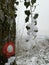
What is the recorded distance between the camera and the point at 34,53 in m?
4.17

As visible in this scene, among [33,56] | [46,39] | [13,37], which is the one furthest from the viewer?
[46,39]

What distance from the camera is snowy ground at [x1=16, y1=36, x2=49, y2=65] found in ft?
12.3

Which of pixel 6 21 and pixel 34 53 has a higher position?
pixel 6 21

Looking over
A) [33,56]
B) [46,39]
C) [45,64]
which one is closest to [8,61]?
[45,64]

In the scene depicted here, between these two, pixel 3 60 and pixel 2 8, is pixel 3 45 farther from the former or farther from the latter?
pixel 2 8

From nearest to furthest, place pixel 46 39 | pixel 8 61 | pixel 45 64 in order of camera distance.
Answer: pixel 8 61 < pixel 45 64 < pixel 46 39

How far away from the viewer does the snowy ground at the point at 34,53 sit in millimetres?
3743

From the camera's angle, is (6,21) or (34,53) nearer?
(6,21)

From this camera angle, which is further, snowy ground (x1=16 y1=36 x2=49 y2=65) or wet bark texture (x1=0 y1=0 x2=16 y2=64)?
snowy ground (x1=16 y1=36 x2=49 y2=65)

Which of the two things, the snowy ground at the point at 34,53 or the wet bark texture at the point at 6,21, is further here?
the snowy ground at the point at 34,53

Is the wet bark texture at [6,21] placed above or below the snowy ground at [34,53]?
above

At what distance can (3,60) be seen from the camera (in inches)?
106

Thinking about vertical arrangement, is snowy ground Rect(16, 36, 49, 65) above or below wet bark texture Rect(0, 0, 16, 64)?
below

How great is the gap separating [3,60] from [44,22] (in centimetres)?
252
